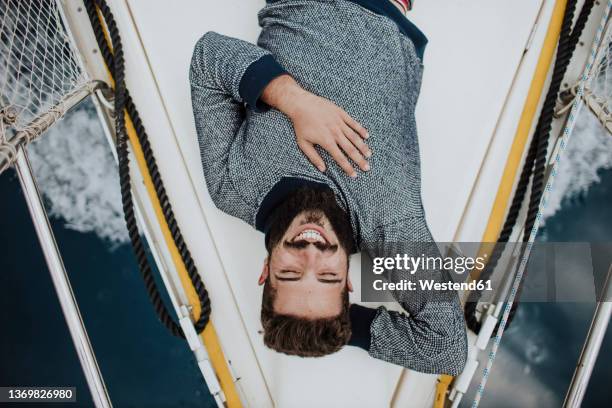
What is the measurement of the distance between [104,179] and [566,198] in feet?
4.36

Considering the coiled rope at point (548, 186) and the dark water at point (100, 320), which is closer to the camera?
the coiled rope at point (548, 186)

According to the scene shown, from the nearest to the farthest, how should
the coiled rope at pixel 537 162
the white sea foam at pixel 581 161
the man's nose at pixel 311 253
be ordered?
the man's nose at pixel 311 253
the coiled rope at pixel 537 162
the white sea foam at pixel 581 161

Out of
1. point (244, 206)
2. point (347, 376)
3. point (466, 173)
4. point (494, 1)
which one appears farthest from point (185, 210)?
point (494, 1)

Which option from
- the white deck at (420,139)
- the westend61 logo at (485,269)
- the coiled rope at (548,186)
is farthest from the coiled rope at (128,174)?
the coiled rope at (548,186)

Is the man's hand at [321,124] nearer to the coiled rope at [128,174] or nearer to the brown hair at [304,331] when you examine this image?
the brown hair at [304,331]

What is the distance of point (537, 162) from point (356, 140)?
45 cm

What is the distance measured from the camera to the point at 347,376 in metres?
0.99

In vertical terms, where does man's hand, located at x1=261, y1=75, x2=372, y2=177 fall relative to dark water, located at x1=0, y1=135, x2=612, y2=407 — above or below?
above

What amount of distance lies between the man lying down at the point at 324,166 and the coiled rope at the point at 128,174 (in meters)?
0.17

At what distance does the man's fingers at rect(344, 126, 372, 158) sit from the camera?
866mm

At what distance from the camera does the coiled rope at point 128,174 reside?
1.01m

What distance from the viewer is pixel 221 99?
0.94m

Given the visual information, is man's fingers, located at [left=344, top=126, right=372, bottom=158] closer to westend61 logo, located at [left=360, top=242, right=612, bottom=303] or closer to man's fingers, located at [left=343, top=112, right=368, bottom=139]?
man's fingers, located at [left=343, top=112, right=368, bottom=139]

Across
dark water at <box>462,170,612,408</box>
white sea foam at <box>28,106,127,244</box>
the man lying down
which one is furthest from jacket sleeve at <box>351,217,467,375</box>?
white sea foam at <box>28,106,127,244</box>
